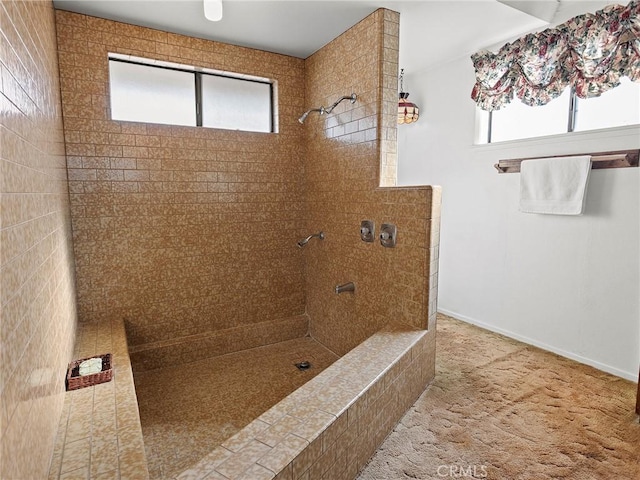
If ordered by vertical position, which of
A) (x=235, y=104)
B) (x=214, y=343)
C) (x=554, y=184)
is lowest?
(x=214, y=343)

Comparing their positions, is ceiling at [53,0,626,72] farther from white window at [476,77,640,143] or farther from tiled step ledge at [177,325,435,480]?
tiled step ledge at [177,325,435,480]

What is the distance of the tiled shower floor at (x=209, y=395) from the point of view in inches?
75.0

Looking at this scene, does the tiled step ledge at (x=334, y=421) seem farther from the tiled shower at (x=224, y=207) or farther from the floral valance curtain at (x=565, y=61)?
the floral valance curtain at (x=565, y=61)

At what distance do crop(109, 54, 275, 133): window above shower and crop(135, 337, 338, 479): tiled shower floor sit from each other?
1904 mm

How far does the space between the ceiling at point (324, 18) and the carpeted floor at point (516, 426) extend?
2423 mm

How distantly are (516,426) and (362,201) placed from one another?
1617 mm

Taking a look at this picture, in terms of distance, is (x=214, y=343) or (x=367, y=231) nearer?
(x=367, y=231)

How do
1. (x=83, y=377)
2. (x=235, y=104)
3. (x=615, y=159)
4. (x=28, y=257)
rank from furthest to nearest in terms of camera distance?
(x=235, y=104) < (x=615, y=159) < (x=83, y=377) < (x=28, y=257)

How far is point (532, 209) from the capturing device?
2785 mm

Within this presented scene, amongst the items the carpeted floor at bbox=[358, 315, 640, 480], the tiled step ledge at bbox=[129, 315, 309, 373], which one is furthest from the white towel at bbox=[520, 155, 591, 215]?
the tiled step ledge at bbox=[129, 315, 309, 373]

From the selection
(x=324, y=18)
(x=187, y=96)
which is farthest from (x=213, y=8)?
(x=187, y=96)

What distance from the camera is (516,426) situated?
6.20ft

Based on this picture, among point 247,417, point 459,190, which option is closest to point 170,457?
point 247,417

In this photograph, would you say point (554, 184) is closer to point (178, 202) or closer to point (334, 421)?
point (334, 421)
